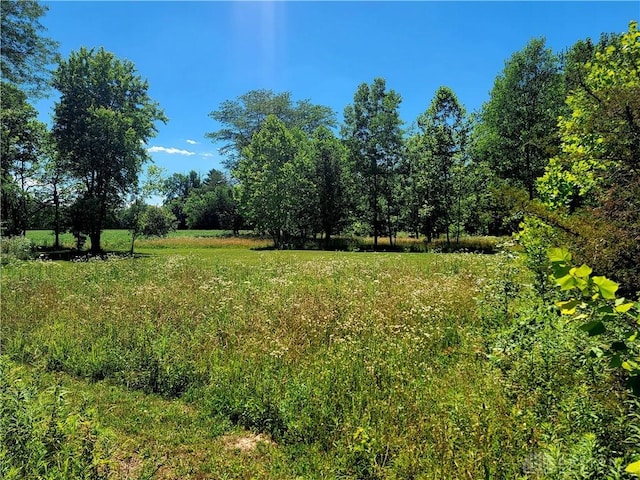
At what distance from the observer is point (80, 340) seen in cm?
707

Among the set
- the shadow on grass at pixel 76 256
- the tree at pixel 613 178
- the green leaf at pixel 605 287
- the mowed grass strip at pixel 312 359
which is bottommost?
the mowed grass strip at pixel 312 359

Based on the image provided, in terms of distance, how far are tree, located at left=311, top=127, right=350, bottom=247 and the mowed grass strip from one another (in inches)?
1000

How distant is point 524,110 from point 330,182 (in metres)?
17.6

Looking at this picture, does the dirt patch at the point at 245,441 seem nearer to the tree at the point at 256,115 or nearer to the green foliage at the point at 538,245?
the green foliage at the point at 538,245

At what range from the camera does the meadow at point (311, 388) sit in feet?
10.9

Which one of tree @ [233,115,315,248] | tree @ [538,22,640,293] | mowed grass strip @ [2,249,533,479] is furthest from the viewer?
tree @ [233,115,315,248]

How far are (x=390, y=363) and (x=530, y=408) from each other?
2032mm

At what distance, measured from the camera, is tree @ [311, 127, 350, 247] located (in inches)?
1419

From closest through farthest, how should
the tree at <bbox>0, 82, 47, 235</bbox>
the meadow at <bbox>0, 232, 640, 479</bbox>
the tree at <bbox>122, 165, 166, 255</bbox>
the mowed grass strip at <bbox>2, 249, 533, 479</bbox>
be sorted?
the meadow at <bbox>0, 232, 640, 479</bbox> < the mowed grass strip at <bbox>2, 249, 533, 479</bbox> < the tree at <bbox>0, 82, 47, 235</bbox> < the tree at <bbox>122, 165, 166, 255</bbox>

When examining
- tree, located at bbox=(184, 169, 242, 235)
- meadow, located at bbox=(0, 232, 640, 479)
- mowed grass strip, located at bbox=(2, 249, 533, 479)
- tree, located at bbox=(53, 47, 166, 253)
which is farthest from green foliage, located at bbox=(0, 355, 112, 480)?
tree, located at bbox=(184, 169, 242, 235)

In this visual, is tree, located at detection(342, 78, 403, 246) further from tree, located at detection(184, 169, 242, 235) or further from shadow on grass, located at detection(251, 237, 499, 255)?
tree, located at detection(184, 169, 242, 235)

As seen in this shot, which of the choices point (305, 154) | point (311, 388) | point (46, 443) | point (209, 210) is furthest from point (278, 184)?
point (209, 210)

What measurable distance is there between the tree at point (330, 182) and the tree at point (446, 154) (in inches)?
324

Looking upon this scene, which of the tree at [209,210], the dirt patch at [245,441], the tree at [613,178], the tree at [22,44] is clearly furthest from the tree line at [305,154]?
the tree at [209,210]
